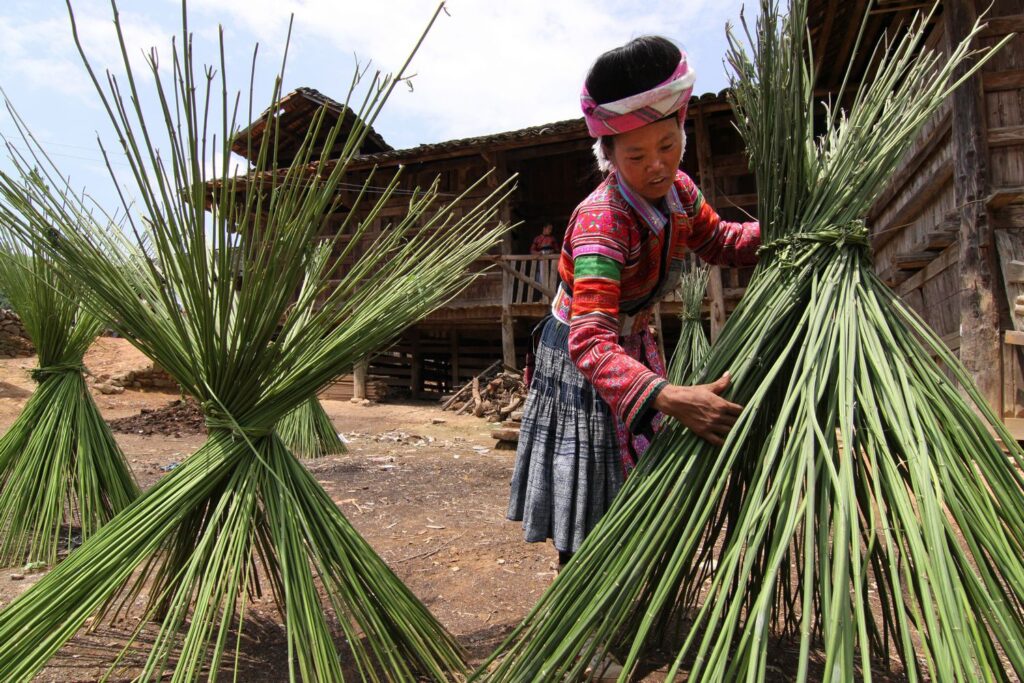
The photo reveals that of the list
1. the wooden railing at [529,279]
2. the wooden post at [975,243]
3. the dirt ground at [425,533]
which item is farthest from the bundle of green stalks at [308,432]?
the wooden post at [975,243]

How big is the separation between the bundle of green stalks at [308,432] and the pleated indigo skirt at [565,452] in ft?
12.9

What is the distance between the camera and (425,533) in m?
2.95

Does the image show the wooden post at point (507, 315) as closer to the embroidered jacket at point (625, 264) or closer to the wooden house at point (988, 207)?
the wooden house at point (988, 207)

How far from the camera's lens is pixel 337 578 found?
1.29 meters

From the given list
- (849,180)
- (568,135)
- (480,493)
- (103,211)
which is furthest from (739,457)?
(568,135)

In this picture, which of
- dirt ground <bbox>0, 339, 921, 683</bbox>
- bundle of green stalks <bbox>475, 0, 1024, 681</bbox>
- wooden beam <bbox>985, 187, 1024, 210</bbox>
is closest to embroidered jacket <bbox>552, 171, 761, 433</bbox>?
bundle of green stalks <bbox>475, 0, 1024, 681</bbox>

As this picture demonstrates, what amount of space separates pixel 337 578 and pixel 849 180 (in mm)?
1291

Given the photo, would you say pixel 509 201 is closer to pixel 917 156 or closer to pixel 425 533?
pixel 917 156

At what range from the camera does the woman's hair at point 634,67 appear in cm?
125

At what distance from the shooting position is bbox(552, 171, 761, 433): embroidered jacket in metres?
1.21

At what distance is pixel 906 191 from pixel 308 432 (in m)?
6.12

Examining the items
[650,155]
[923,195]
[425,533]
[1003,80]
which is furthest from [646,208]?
[923,195]

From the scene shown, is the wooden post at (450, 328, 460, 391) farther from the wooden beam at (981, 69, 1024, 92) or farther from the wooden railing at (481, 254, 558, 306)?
the wooden beam at (981, 69, 1024, 92)

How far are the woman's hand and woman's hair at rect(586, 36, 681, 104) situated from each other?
60 cm
